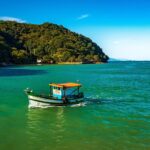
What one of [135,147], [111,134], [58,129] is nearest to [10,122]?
[58,129]

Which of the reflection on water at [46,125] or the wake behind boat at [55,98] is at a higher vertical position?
the wake behind boat at [55,98]

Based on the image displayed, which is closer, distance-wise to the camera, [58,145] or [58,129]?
[58,145]

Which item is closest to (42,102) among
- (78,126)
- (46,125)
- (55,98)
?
(55,98)

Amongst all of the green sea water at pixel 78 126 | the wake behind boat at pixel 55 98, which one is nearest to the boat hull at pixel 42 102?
the wake behind boat at pixel 55 98

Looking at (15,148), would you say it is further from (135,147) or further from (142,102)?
(142,102)

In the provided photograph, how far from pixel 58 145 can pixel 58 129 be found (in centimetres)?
567

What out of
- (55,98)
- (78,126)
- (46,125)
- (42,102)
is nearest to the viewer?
(78,126)

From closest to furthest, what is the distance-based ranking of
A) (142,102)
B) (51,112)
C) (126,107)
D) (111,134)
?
(111,134)
(51,112)
(126,107)
(142,102)

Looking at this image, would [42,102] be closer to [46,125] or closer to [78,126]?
[46,125]

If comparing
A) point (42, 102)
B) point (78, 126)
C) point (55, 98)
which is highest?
point (55, 98)

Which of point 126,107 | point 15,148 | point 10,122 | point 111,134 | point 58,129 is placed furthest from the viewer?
point 126,107

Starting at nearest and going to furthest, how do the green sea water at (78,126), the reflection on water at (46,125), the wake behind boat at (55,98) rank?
the green sea water at (78,126) → the reflection on water at (46,125) → the wake behind boat at (55,98)

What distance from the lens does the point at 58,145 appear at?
2905 centimetres

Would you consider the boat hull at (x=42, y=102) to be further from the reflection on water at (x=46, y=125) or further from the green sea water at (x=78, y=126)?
the reflection on water at (x=46, y=125)
